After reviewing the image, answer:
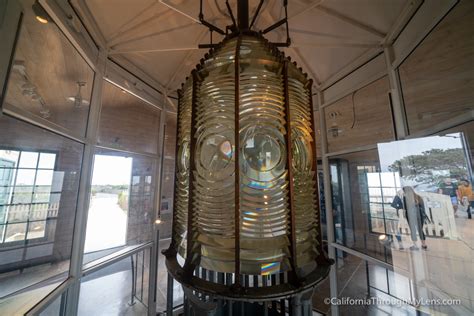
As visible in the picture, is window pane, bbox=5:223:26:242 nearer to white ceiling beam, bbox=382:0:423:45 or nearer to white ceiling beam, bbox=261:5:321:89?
white ceiling beam, bbox=261:5:321:89

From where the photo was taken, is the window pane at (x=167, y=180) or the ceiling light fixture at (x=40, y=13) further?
the window pane at (x=167, y=180)

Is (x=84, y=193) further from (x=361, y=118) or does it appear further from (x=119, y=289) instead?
(x=361, y=118)

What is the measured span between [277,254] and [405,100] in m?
1.72

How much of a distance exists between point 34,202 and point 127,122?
1219 millimetres

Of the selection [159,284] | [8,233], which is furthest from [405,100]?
[159,284]

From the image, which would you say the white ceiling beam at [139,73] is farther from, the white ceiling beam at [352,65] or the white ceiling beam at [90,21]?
the white ceiling beam at [352,65]

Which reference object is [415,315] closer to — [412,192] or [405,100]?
[412,192]

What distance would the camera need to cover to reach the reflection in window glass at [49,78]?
1015mm

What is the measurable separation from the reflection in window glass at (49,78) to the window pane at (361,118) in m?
2.47

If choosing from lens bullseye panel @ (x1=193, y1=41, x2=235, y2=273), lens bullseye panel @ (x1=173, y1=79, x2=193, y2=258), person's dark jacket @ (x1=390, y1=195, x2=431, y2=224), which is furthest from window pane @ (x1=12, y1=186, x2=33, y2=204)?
person's dark jacket @ (x1=390, y1=195, x2=431, y2=224)

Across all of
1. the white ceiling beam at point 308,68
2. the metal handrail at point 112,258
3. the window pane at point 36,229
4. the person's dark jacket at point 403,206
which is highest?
the white ceiling beam at point 308,68

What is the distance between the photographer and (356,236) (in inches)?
89.0

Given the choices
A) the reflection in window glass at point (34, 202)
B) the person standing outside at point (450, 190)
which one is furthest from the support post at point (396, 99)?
the reflection in window glass at point (34, 202)

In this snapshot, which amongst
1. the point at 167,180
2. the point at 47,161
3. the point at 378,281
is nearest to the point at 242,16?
the point at 47,161
